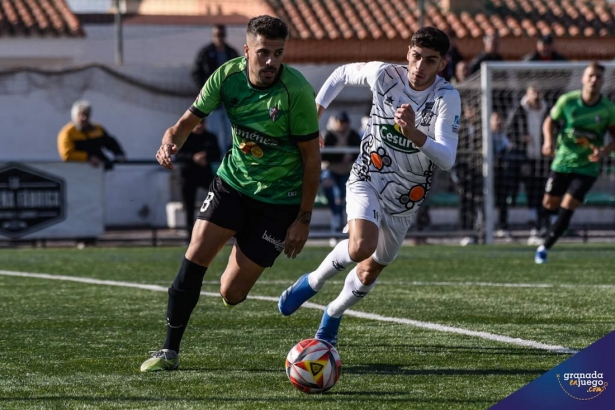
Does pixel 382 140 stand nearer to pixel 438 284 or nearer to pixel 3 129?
pixel 438 284

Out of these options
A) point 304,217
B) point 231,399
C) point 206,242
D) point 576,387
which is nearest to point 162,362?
point 206,242

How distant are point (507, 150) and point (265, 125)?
10.6 meters

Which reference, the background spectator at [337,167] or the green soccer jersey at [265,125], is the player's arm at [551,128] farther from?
the green soccer jersey at [265,125]

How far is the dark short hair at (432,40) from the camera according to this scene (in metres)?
6.63

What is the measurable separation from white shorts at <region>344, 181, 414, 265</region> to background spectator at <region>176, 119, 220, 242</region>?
8.42 m

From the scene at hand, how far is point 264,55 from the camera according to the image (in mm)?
6105

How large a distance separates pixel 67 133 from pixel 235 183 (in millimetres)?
9222

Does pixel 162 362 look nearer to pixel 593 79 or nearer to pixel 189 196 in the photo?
pixel 593 79

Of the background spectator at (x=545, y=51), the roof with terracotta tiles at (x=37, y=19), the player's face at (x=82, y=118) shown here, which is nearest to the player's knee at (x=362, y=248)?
the player's face at (x=82, y=118)

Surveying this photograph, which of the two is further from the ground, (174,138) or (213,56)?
(213,56)

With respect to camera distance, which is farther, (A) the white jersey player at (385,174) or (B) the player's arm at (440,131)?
(A) the white jersey player at (385,174)

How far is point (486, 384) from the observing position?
18.9ft

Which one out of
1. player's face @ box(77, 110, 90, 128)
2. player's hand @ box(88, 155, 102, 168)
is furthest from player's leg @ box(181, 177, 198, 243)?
player's face @ box(77, 110, 90, 128)

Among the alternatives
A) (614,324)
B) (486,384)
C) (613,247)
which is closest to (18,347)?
(486,384)
